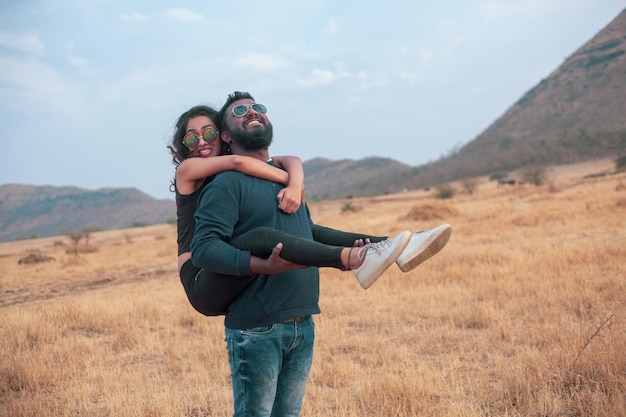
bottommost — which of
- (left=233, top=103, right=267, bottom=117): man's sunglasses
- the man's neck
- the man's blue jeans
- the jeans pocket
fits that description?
the man's blue jeans

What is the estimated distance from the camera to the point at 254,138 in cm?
277

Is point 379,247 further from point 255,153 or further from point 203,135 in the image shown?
point 203,135

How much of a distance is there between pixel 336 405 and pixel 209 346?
2.38 m

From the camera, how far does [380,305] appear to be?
27.6 feet

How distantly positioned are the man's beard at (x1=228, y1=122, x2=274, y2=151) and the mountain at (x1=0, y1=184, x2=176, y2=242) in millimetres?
120374

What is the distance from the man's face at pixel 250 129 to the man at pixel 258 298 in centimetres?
27

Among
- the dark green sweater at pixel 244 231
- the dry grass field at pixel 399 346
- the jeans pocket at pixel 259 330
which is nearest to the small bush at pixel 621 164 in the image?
the dry grass field at pixel 399 346

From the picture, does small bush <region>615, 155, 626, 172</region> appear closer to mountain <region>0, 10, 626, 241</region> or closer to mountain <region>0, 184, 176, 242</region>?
mountain <region>0, 10, 626, 241</region>

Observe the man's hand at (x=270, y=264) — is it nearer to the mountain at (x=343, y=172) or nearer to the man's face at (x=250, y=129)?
the man's face at (x=250, y=129)

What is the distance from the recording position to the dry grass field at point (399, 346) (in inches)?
178

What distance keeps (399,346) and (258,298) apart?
4213 millimetres

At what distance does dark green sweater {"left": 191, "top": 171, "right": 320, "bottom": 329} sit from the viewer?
2326 mm

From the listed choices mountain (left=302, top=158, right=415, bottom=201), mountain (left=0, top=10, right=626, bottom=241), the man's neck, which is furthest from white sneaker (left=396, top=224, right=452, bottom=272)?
mountain (left=302, top=158, right=415, bottom=201)

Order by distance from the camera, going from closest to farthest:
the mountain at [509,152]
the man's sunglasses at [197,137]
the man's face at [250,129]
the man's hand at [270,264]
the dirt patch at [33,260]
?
the man's hand at [270,264] → the man's face at [250,129] → the man's sunglasses at [197,137] → the dirt patch at [33,260] → the mountain at [509,152]
